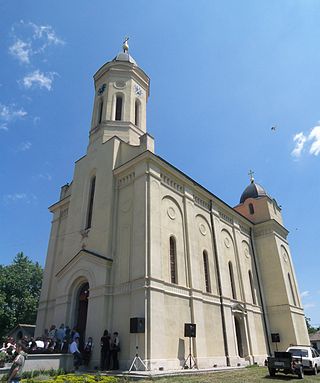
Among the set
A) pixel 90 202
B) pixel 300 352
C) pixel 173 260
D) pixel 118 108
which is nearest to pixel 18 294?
pixel 90 202

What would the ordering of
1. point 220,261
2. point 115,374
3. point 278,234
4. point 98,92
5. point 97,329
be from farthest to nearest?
→ point 278,234
point 98,92
point 220,261
point 97,329
point 115,374

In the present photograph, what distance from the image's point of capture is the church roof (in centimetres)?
3386

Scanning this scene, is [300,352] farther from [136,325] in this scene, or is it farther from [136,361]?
[136,325]

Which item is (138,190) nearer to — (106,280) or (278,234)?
(106,280)

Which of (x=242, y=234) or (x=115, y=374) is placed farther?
(x=242, y=234)

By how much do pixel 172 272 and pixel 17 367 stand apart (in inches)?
448

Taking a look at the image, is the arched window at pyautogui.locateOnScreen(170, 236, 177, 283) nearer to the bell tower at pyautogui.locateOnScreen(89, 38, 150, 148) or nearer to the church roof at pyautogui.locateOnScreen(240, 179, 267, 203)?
the bell tower at pyautogui.locateOnScreen(89, 38, 150, 148)

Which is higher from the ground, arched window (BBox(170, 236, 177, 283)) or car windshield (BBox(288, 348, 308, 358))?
arched window (BBox(170, 236, 177, 283))

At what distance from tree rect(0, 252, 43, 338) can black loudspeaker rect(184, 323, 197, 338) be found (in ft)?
97.6

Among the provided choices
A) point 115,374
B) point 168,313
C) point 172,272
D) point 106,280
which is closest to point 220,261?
point 172,272

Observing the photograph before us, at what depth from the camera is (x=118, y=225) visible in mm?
19359

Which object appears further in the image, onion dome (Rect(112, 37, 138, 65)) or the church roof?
the church roof

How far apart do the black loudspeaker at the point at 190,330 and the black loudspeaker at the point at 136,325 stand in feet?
9.34

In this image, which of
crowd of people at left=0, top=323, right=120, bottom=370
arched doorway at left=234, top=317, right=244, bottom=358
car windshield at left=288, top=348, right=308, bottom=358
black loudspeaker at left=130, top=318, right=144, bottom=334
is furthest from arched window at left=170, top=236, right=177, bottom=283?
arched doorway at left=234, top=317, right=244, bottom=358
